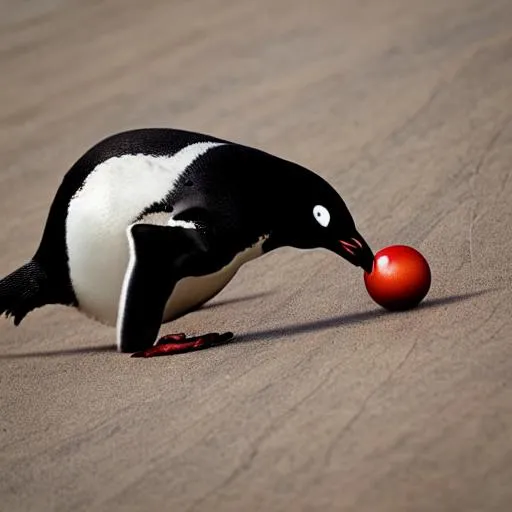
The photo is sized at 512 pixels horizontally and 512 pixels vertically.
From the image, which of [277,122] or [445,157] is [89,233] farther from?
[277,122]

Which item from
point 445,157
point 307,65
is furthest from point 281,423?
point 307,65

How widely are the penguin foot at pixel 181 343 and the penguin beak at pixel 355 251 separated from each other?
0.46 feet

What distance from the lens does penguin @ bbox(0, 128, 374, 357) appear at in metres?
1.19

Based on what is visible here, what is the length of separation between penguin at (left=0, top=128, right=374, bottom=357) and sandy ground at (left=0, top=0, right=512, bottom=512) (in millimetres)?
65

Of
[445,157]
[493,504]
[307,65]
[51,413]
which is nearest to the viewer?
[493,504]

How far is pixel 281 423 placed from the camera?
3.38 ft

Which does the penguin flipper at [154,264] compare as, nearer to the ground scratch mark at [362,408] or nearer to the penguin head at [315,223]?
the penguin head at [315,223]

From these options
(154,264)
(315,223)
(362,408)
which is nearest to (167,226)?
(154,264)

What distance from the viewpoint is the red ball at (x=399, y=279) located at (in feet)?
4.17

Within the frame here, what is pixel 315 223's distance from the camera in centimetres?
125

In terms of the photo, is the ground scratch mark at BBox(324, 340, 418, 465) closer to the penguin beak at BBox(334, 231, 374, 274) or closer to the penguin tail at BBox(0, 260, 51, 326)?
the penguin beak at BBox(334, 231, 374, 274)

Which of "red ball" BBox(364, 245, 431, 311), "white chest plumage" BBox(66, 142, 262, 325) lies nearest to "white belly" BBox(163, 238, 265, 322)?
"white chest plumage" BBox(66, 142, 262, 325)

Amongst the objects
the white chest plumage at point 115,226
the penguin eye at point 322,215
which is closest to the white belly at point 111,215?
the white chest plumage at point 115,226

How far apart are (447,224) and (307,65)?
2.81ft
